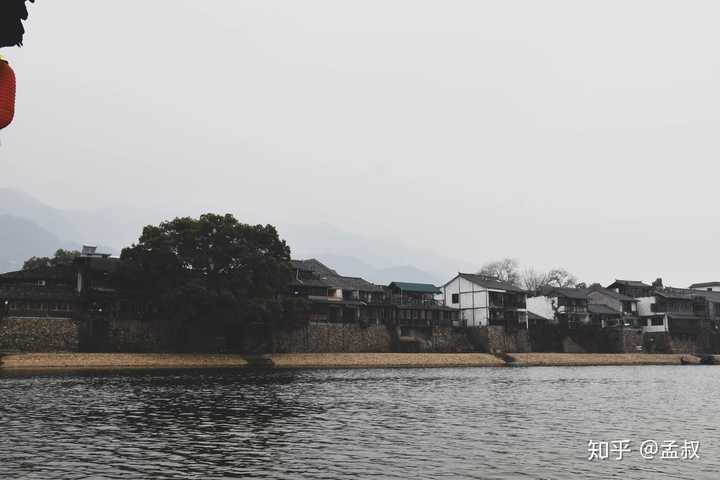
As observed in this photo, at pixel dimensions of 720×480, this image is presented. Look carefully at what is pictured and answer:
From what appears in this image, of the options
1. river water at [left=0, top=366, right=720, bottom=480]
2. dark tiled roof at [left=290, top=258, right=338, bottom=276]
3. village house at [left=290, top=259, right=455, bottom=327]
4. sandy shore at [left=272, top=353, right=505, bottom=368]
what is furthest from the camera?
dark tiled roof at [left=290, top=258, right=338, bottom=276]

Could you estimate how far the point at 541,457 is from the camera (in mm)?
22219

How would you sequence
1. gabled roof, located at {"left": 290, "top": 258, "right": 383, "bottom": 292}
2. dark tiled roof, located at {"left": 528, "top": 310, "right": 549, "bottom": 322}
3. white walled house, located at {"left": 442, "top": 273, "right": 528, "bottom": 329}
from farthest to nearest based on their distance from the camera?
1. dark tiled roof, located at {"left": 528, "top": 310, "right": 549, "bottom": 322}
2. white walled house, located at {"left": 442, "top": 273, "right": 528, "bottom": 329}
3. gabled roof, located at {"left": 290, "top": 258, "right": 383, "bottom": 292}

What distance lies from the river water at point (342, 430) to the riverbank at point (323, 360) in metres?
18.8

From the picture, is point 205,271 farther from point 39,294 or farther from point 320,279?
point 320,279

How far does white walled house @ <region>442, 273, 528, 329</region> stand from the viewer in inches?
4355

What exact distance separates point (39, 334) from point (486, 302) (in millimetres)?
71009

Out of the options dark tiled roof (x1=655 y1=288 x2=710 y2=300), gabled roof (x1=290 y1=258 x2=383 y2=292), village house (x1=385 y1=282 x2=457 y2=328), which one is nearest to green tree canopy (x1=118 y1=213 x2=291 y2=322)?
gabled roof (x1=290 y1=258 x2=383 y2=292)

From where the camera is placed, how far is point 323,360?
86.3m

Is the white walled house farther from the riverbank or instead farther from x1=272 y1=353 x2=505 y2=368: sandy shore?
x1=272 y1=353 x2=505 y2=368: sandy shore

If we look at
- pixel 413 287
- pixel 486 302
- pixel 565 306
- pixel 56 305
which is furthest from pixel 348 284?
pixel 565 306

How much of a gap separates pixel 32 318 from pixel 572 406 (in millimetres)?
61387

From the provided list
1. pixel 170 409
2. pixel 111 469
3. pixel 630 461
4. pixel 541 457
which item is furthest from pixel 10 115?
pixel 170 409

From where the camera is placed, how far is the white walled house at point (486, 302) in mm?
110625

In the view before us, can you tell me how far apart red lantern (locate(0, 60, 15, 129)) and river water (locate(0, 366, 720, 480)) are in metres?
13.8
